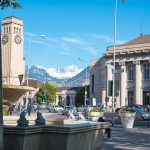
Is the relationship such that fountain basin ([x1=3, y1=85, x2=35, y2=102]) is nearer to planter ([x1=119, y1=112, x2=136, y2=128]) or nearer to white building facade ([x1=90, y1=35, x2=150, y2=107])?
planter ([x1=119, y1=112, x2=136, y2=128])

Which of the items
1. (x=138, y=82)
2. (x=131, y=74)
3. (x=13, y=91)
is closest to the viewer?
(x=13, y=91)

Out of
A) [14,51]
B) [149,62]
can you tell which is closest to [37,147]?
[149,62]

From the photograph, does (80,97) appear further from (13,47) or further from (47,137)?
(47,137)

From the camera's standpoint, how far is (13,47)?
5408 inches

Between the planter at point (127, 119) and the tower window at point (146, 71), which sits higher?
the tower window at point (146, 71)

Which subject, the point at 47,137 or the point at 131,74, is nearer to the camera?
the point at 47,137

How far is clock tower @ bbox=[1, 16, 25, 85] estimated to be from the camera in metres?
134

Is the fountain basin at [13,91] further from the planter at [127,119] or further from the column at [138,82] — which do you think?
the column at [138,82]

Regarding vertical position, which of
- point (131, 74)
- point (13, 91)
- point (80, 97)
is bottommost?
point (80, 97)

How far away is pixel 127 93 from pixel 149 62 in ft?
34.5

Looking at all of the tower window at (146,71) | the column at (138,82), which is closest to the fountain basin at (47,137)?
the column at (138,82)

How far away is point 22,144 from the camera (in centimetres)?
1159

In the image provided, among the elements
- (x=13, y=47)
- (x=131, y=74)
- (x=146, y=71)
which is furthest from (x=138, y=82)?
(x=13, y=47)

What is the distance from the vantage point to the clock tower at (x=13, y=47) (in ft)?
439
